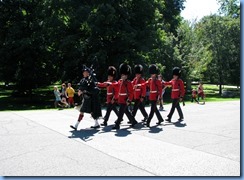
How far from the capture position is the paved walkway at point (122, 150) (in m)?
6.05

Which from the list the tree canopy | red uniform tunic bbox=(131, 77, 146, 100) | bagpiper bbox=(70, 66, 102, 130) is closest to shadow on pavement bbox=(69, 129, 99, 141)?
bagpiper bbox=(70, 66, 102, 130)

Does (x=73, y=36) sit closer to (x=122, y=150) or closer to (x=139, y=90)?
(x=139, y=90)

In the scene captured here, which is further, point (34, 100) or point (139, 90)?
point (34, 100)

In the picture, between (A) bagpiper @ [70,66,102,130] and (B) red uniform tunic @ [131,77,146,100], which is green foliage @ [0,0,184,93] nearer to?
(B) red uniform tunic @ [131,77,146,100]

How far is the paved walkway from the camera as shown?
6.05 m

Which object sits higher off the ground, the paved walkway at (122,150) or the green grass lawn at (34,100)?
the paved walkway at (122,150)

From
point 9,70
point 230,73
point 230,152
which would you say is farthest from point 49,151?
point 230,73

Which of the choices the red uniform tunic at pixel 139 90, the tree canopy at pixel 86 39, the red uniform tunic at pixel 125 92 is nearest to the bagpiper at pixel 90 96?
the red uniform tunic at pixel 125 92

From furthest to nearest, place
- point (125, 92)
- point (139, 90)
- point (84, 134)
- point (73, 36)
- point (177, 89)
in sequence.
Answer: point (73, 36) → point (177, 89) → point (139, 90) → point (125, 92) → point (84, 134)

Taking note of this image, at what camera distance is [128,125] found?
1172cm

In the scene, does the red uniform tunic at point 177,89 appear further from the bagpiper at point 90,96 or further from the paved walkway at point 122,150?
the bagpiper at point 90,96

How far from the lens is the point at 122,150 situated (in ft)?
24.8

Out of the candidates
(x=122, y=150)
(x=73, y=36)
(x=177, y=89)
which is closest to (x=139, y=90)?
(x=177, y=89)

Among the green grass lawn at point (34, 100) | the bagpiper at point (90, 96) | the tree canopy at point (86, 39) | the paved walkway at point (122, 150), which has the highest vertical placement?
the tree canopy at point (86, 39)
